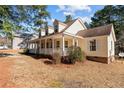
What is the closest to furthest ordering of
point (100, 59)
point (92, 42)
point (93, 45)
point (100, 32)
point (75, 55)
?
point (75, 55) < point (100, 59) < point (100, 32) < point (93, 45) < point (92, 42)

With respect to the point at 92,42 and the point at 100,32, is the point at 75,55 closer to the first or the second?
the point at 92,42

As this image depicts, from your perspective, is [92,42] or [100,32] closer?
[100,32]

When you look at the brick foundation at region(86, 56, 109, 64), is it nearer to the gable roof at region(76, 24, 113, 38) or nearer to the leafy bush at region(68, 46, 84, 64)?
the gable roof at region(76, 24, 113, 38)

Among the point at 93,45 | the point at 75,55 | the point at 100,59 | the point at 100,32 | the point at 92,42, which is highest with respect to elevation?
the point at 100,32

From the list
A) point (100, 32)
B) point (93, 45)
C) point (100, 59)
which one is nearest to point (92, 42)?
point (93, 45)

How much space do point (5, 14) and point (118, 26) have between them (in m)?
17.0

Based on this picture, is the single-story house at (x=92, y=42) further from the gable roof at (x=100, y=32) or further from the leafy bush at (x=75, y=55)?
the leafy bush at (x=75, y=55)

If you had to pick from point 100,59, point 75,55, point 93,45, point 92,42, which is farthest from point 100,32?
point 75,55

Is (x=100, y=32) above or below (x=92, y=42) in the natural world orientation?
above

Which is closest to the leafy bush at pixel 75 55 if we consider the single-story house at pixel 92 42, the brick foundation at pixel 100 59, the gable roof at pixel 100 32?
the single-story house at pixel 92 42

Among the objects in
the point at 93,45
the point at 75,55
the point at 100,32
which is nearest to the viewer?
the point at 75,55

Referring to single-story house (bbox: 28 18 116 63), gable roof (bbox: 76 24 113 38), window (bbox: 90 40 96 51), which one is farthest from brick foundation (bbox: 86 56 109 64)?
gable roof (bbox: 76 24 113 38)
